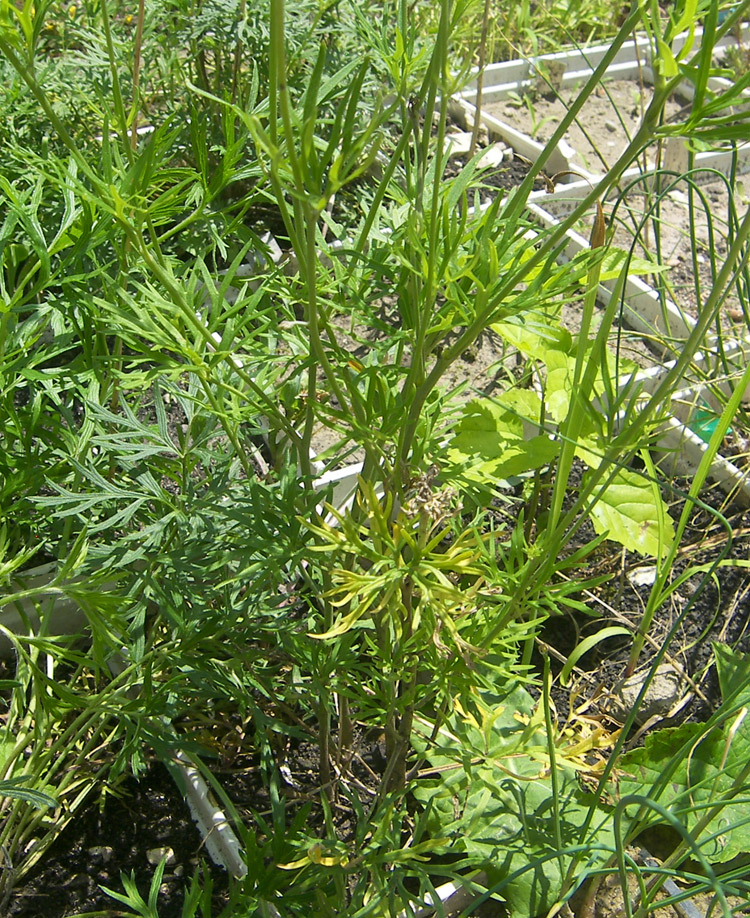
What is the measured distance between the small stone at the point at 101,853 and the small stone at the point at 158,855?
5 cm

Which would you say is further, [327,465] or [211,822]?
[211,822]

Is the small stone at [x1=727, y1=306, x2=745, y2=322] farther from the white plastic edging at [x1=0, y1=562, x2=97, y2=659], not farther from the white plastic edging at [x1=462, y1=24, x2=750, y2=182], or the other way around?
the white plastic edging at [x1=0, y1=562, x2=97, y2=659]

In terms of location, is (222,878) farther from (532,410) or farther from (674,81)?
(674,81)

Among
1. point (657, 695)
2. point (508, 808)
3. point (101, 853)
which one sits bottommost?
point (101, 853)

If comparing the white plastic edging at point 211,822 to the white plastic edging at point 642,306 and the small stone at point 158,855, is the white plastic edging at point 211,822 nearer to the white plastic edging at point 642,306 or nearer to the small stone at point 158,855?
the small stone at point 158,855

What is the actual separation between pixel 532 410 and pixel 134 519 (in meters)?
0.73

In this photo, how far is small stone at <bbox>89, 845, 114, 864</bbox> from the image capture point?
3.97 feet

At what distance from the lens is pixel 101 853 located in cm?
121

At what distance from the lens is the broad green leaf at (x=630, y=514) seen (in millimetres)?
1430

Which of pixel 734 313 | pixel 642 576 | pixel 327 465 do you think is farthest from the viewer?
pixel 734 313

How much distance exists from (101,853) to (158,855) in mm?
77

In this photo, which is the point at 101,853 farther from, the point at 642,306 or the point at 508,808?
the point at 642,306

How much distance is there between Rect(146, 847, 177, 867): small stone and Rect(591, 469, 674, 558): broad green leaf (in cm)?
81

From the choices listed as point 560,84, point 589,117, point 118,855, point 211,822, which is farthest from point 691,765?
point 560,84
